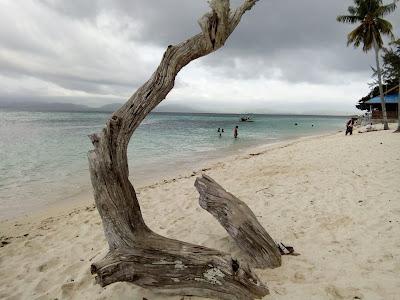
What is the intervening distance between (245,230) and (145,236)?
5.20ft

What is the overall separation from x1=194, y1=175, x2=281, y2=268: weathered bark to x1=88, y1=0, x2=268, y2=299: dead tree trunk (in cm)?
93

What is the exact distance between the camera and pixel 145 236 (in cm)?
353

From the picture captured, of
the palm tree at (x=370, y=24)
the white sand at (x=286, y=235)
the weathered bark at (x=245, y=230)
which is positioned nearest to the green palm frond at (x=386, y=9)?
the palm tree at (x=370, y=24)

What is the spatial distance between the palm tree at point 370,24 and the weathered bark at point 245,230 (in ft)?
79.8

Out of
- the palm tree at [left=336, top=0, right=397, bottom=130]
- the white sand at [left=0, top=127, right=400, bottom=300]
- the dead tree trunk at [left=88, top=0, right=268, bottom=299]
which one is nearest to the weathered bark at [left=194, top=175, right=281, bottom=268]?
the white sand at [left=0, top=127, right=400, bottom=300]

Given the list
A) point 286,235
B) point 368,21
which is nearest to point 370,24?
point 368,21

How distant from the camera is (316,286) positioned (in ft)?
12.6

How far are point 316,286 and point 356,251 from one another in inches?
52.5

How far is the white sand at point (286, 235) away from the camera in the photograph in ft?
13.2

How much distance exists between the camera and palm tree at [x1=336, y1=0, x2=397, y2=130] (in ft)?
78.6

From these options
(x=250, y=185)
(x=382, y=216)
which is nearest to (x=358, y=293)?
(x=382, y=216)

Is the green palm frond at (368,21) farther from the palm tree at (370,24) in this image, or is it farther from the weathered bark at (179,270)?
the weathered bark at (179,270)

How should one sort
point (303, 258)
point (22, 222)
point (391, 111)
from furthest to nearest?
point (391, 111) < point (22, 222) < point (303, 258)

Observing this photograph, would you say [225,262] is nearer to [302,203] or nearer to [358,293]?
[358,293]
